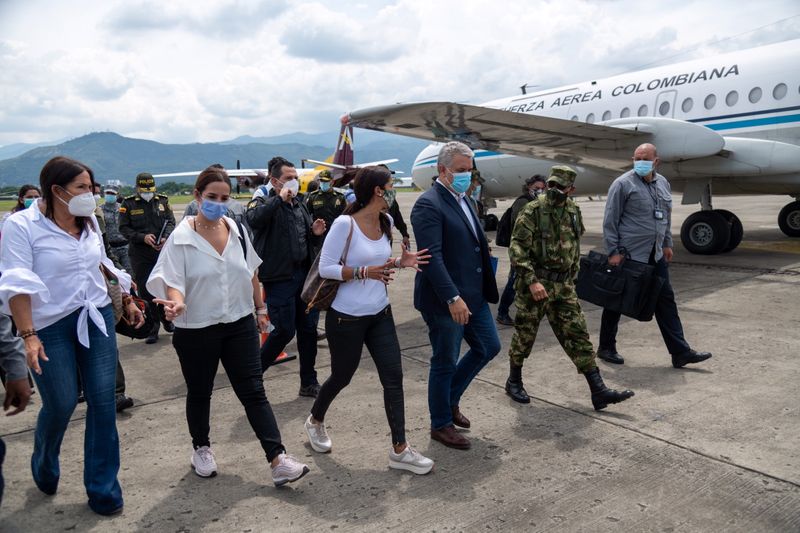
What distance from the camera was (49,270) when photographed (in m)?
3.03

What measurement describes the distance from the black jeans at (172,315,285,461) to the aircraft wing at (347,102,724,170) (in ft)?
20.3

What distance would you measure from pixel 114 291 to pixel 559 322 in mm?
3002

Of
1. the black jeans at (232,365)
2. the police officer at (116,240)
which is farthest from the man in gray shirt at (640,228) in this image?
the police officer at (116,240)

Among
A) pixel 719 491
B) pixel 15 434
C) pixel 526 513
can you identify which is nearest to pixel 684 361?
pixel 719 491

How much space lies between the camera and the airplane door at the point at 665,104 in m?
11.7

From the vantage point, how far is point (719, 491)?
10.7 ft

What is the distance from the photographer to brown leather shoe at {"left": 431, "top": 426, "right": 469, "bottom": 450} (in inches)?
153

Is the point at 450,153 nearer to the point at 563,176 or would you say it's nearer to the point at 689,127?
the point at 563,176

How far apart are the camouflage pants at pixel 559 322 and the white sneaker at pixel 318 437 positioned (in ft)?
5.18

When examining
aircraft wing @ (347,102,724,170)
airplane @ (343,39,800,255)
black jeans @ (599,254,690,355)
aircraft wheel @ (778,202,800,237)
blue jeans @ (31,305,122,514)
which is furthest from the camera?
aircraft wheel @ (778,202,800,237)

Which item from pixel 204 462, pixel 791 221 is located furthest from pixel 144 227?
pixel 791 221

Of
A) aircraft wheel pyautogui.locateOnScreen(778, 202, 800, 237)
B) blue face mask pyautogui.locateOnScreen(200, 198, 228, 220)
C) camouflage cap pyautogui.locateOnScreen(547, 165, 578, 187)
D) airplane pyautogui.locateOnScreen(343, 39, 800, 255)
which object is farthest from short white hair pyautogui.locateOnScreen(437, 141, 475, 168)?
aircraft wheel pyautogui.locateOnScreen(778, 202, 800, 237)

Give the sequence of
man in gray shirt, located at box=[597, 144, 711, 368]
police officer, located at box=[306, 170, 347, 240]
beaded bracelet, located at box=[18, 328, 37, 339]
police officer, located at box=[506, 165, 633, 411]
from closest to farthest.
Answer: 1. beaded bracelet, located at box=[18, 328, 37, 339]
2. police officer, located at box=[506, 165, 633, 411]
3. man in gray shirt, located at box=[597, 144, 711, 368]
4. police officer, located at box=[306, 170, 347, 240]

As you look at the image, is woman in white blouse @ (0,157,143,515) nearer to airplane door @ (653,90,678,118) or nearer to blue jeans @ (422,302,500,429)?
blue jeans @ (422,302,500,429)
